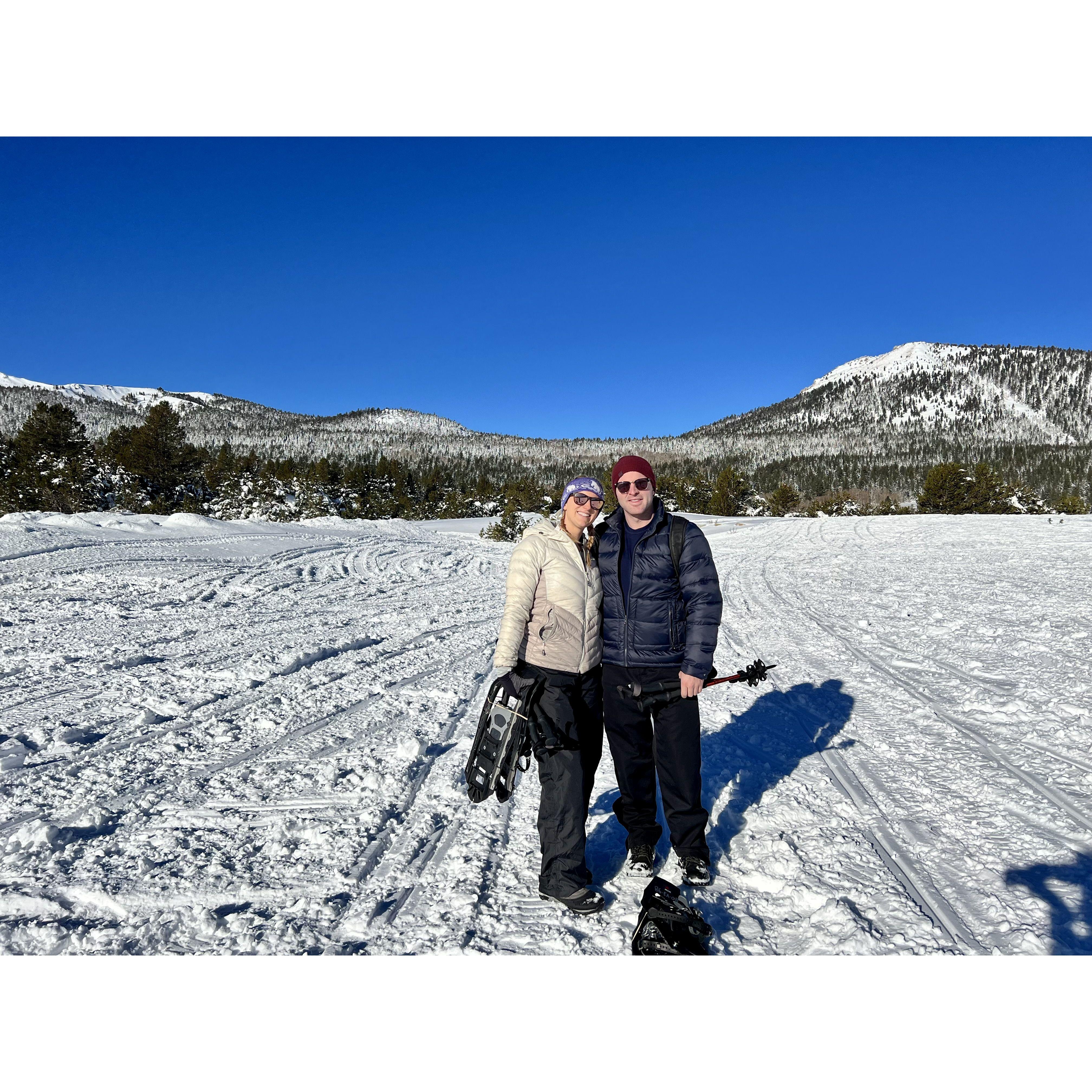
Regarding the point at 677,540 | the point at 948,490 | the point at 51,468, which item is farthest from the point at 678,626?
the point at 948,490

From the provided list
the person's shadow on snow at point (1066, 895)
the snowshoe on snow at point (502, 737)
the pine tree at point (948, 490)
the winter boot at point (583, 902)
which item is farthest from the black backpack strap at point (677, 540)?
the pine tree at point (948, 490)

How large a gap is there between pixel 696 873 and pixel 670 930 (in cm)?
56

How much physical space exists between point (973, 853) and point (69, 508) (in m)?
45.0

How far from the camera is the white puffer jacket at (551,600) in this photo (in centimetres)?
283

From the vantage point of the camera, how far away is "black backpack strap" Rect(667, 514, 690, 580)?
2896 millimetres

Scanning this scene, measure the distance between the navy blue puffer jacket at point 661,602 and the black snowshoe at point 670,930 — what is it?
0.94 meters

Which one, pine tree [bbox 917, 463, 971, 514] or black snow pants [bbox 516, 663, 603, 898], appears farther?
pine tree [bbox 917, 463, 971, 514]

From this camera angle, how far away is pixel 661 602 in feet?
9.61

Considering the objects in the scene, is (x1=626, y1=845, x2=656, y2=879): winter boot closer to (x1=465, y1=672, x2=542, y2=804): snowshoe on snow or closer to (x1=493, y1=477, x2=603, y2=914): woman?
(x1=493, y1=477, x2=603, y2=914): woman

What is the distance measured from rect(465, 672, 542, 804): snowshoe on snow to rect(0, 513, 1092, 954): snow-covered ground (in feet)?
1.65

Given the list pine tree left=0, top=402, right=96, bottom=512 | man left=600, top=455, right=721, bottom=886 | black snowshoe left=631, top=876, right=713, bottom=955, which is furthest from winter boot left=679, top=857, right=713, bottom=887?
pine tree left=0, top=402, right=96, bottom=512

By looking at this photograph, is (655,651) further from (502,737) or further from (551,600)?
(502,737)

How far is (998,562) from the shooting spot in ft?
47.1
